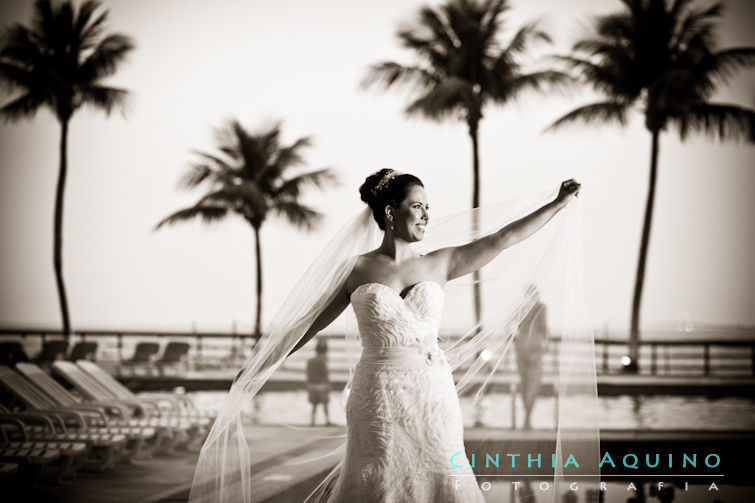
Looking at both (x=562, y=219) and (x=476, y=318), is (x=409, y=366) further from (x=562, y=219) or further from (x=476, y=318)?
(x=476, y=318)

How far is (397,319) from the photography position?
11.6ft

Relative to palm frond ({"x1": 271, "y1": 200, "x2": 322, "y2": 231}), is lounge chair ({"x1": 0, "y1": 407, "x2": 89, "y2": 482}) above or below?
below

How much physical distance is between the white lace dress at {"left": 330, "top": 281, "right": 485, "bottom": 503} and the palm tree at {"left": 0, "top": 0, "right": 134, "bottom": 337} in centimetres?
1867

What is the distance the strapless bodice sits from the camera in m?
3.54

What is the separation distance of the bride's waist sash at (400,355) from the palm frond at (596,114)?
17858mm

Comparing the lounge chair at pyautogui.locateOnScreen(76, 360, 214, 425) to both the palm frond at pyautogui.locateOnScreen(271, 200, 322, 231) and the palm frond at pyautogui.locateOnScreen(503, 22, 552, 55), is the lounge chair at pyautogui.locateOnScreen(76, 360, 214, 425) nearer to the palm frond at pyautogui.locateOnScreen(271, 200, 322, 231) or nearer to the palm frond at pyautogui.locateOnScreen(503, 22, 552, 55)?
the palm frond at pyautogui.locateOnScreen(503, 22, 552, 55)

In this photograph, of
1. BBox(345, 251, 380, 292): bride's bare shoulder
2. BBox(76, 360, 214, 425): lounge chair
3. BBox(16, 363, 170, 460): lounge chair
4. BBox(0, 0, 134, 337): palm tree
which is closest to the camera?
BBox(345, 251, 380, 292): bride's bare shoulder

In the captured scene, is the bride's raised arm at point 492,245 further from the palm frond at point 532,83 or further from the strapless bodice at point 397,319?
the palm frond at point 532,83

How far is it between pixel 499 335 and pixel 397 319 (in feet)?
3.72

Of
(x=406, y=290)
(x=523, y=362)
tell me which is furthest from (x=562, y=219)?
(x=406, y=290)

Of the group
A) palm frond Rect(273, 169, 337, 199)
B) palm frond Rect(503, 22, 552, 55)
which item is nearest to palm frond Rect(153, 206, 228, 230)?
palm frond Rect(273, 169, 337, 199)

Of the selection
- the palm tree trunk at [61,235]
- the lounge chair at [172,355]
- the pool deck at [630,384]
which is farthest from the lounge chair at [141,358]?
the palm tree trunk at [61,235]

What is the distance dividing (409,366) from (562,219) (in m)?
1.38

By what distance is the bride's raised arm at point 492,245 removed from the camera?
146 inches
